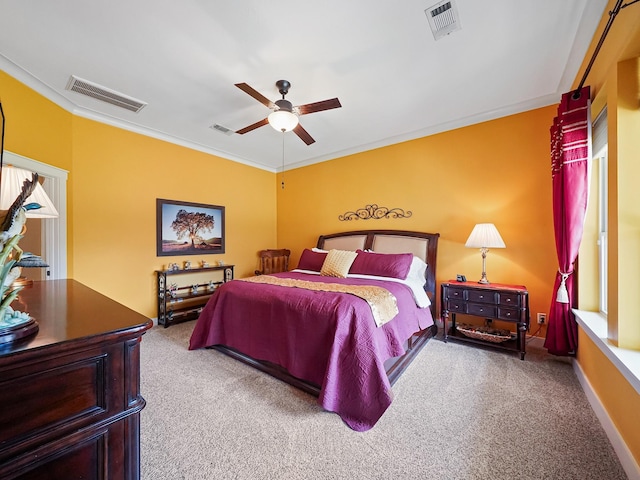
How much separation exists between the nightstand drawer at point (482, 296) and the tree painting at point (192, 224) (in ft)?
13.1

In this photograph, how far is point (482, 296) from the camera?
288cm

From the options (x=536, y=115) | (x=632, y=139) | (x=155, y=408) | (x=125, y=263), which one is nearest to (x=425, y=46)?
(x=632, y=139)

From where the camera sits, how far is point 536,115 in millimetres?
3021

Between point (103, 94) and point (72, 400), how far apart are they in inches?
131

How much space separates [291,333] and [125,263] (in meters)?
2.81

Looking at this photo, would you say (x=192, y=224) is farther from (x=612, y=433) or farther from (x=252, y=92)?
(x=612, y=433)

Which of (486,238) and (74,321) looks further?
(486,238)

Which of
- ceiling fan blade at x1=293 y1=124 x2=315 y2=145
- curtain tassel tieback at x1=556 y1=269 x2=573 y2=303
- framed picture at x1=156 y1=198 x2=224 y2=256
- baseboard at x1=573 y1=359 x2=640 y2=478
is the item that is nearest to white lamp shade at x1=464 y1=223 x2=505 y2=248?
curtain tassel tieback at x1=556 y1=269 x2=573 y2=303

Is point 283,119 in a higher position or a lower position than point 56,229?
higher

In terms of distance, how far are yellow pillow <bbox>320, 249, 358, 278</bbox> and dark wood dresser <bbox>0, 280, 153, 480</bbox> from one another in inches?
108

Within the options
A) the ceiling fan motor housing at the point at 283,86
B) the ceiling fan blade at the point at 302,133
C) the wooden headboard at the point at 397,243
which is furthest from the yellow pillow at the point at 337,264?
the ceiling fan motor housing at the point at 283,86

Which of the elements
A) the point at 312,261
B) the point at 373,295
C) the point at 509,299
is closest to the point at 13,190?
the point at 373,295

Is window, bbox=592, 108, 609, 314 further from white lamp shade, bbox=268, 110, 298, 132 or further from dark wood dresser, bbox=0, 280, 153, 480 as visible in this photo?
dark wood dresser, bbox=0, 280, 153, 480

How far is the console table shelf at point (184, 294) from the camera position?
3768 mm
